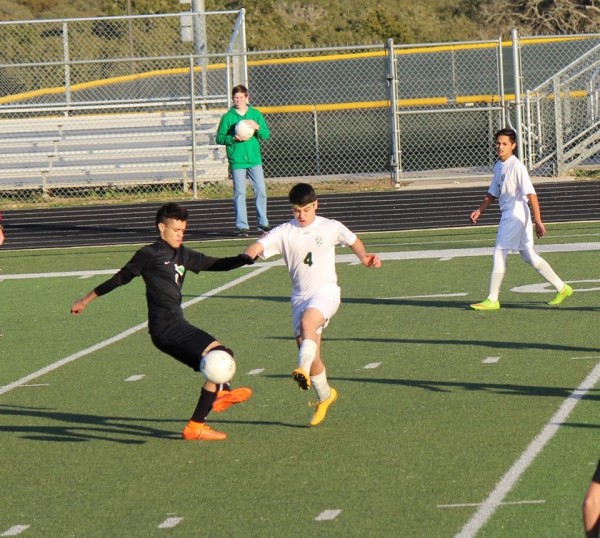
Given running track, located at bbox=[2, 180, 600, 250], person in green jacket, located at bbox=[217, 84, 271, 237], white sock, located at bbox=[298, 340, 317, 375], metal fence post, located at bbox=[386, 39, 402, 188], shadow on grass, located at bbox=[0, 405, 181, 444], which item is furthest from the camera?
metal fence post, located at bbox=[386, 39, 402, 188]

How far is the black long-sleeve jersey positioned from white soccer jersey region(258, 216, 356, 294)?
37cm

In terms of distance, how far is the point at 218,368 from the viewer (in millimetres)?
8453

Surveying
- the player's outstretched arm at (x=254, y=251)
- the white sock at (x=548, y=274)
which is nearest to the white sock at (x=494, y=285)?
the white sock at (x=548, y=274)

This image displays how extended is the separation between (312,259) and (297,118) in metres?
19.9

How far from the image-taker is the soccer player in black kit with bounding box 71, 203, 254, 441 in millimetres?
8852

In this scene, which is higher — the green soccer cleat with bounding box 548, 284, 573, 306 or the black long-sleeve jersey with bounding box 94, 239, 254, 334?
the black long-sleeve jersey with bounding box 94, 239, 254, 334

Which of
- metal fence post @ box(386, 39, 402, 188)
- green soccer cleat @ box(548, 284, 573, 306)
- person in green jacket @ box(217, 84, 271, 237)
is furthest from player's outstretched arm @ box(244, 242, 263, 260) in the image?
metal fence post @ box(386, 39, 402, 188)

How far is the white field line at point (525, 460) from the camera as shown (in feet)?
22.1

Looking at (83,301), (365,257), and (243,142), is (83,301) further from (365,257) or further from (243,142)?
(243,142)

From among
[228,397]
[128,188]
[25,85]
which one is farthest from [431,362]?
[25,85]

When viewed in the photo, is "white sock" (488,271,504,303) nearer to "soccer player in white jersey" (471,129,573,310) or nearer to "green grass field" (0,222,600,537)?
"soccer player in white jersey" (471,129,573,310)

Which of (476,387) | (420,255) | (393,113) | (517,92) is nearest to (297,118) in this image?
(393,113)

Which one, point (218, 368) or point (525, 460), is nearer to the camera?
point (525, 460)

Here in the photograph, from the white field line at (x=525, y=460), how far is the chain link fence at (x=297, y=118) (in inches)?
531
